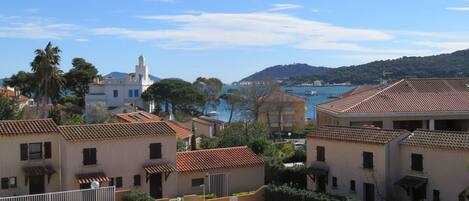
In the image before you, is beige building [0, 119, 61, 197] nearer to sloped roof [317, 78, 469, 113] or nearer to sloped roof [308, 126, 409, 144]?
sloped roof [308, 126, 409, 144]

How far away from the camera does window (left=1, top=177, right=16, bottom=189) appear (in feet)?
112

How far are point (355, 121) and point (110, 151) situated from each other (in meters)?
21.7

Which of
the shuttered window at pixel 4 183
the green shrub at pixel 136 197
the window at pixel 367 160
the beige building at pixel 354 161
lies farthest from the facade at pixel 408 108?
the shuttered window at pixel 4 183

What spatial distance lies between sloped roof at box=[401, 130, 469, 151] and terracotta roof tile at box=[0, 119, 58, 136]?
20691 millimetres

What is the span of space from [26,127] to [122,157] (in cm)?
588

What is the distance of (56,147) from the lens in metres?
36.0

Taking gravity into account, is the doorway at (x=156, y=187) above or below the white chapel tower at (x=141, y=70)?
below

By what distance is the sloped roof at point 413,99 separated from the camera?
50375 mm

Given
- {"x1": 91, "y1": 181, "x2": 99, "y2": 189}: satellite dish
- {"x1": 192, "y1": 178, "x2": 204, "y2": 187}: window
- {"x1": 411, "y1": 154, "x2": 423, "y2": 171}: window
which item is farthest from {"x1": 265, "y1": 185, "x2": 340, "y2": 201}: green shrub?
{"x1": 91, "y1": 181, "x2": 99, "y2": 189}: satellite dish

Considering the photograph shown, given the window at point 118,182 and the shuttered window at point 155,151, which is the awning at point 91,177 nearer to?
the window at point 118,182

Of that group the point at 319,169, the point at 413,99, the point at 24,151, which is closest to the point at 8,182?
the point at 24,151

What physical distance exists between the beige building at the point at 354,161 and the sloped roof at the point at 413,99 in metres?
12.0

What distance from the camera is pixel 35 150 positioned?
35.4 metres

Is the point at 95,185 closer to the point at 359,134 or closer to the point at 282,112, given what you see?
the point at 359,134
